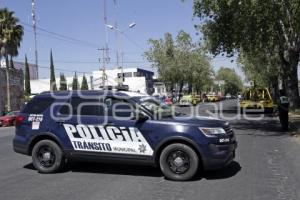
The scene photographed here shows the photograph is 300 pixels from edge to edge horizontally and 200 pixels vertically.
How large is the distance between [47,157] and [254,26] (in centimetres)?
1458

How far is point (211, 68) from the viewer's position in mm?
97875

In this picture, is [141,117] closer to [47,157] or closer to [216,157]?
[216,157]

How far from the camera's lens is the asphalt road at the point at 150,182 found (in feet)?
27.8

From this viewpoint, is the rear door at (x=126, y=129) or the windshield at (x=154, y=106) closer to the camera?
the rear door at (x=126, y=129)

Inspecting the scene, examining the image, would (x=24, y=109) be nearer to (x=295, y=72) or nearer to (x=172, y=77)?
(x=295, y=72)

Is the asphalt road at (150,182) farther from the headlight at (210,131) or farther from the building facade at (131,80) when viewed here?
the building facade at (131,80)

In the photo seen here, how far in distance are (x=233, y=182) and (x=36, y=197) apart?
355 centimetres

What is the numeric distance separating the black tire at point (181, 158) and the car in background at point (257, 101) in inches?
1062

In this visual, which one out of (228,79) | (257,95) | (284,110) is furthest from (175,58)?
(228,79)

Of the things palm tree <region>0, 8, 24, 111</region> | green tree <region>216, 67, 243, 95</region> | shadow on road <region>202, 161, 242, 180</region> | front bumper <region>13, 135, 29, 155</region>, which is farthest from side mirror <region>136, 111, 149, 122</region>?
green tree <region>216, 67, 243, 95</region>

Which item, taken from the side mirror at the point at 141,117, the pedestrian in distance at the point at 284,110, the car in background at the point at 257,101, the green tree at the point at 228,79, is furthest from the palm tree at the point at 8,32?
the green tree at the point at 228,79

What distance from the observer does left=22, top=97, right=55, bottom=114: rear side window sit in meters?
11.0

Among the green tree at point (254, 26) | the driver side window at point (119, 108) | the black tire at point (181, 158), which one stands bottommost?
the black tire at point (181, 158)

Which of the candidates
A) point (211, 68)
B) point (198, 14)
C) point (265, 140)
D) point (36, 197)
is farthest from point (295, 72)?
point (211, 68)
